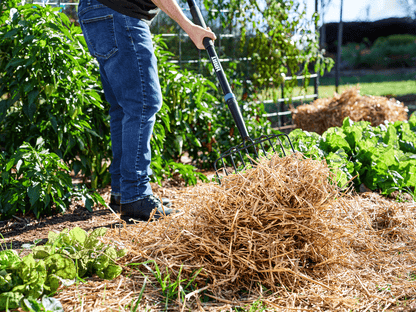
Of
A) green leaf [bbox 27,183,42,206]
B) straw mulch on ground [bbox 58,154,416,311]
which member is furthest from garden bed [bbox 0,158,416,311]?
green leaf [bbox 27,183,42,206]

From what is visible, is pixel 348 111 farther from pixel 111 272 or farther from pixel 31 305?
pixel 31 305

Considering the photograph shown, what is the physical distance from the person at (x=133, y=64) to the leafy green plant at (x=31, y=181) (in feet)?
1.36

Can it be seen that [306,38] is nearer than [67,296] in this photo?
No

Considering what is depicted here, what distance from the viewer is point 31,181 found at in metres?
2.27

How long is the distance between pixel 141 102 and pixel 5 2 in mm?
1163

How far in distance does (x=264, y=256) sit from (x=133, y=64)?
1.24 m

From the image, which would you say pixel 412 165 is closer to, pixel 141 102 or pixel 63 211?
pixel 141 102

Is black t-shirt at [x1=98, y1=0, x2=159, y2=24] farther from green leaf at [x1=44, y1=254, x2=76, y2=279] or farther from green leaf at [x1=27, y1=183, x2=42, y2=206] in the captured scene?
green leaf at [x1=44, y1=254, x2=76, y2=279]

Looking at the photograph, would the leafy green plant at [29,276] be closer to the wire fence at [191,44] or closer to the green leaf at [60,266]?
the green leaf at [60,266]

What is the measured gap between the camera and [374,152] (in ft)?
8.85

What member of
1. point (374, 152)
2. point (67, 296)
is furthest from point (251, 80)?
point (67, 296)

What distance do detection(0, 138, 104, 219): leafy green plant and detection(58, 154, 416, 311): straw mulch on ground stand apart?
2.24ft

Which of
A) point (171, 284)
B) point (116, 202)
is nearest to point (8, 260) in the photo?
point (171, 284)

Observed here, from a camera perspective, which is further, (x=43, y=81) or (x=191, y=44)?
(x=191, y=44)
